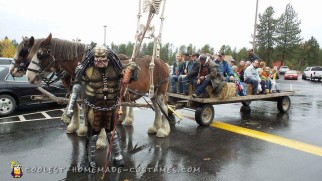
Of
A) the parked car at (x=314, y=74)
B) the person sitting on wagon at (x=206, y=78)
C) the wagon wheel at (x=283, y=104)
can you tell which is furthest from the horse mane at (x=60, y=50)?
the parked car at (x=314, y=74)

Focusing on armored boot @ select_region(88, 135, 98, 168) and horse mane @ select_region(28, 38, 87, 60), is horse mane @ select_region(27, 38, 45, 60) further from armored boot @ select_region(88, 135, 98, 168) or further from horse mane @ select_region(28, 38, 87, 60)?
armored boot @ select_region(88, 135, 98, 168)

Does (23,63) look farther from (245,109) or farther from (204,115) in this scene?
(245,109)

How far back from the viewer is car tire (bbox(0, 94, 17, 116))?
357 inches

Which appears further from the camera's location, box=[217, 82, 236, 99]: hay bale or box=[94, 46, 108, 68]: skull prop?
box=[217, 82, 236, 99]: hay bale

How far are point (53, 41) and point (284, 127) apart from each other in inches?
245

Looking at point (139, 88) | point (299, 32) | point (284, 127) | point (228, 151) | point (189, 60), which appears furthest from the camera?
point (299, 32)

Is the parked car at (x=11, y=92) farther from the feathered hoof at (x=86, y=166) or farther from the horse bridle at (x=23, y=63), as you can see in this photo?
the feathered hoof at (x=86, y=166)

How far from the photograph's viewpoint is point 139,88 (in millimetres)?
6535

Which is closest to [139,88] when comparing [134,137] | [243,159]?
[134,137]

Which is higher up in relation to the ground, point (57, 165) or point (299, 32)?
point (299, 32)

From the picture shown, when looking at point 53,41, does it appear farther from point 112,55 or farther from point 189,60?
point 189,60

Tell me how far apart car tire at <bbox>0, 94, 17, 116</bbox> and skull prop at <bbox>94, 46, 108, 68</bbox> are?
19.6 ft

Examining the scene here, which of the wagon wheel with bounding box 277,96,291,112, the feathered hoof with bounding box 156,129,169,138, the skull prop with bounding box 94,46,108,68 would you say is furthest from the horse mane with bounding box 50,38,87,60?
the wagon wheel with bounding box 277,96,291,112

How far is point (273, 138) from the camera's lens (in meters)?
7.04
